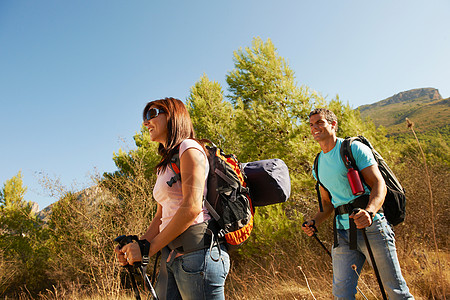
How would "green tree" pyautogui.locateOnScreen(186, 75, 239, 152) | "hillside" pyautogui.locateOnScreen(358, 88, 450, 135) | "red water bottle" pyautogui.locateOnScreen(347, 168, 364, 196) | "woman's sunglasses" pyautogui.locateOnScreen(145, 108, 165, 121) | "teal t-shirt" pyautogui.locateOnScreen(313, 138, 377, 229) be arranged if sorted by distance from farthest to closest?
"hillside" pyautogui.locateOnScreen(358, 88, 450, 135) → "green tree" pyautogui.locateOnScreen(186, 75, 239, 152) → "teal t-shirt" pyautogui.locateOnScreen(313, 138, 377, 229) → "red water bottle" pyautogui.locateOnScreen(347, 168, 364, 196) → "woman's sunglasses" pyautogui.locateOnScreen(145, 108, 165, 121)

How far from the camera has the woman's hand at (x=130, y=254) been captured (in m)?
1.15

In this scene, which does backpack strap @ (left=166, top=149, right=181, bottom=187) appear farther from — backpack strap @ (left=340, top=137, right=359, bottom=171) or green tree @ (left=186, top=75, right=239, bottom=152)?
green tree @ (left=186, top=75, right=239, bottom=152)

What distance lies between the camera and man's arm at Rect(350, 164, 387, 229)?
1573mm

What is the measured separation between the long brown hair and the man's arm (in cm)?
103

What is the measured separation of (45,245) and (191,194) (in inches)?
687

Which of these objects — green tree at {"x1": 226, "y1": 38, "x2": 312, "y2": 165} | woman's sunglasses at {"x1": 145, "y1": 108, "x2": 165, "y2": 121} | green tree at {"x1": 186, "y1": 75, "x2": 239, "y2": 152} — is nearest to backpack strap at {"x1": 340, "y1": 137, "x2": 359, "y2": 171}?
woman's sunglasses at {"x1": 145, "y1": 108, "x2": 165, "y2": 121}

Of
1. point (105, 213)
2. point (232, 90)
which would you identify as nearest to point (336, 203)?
point (105, 213)

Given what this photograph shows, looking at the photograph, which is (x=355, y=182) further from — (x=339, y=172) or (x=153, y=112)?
(x=153, y=112)

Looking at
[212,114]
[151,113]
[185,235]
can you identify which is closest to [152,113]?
[151,113]

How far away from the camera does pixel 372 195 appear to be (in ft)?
5.68

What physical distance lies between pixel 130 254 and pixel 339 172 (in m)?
1.44

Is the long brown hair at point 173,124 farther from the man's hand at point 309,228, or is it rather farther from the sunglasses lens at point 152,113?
the man's hand at point 309,228

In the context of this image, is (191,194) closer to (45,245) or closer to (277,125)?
(277,125)

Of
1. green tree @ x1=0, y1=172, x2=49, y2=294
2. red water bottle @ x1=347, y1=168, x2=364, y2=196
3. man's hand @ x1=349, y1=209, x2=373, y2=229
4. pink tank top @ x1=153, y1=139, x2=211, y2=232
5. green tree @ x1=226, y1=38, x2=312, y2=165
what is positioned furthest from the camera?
green tree @ x1=0, y1=172, x2=49, y2=294
